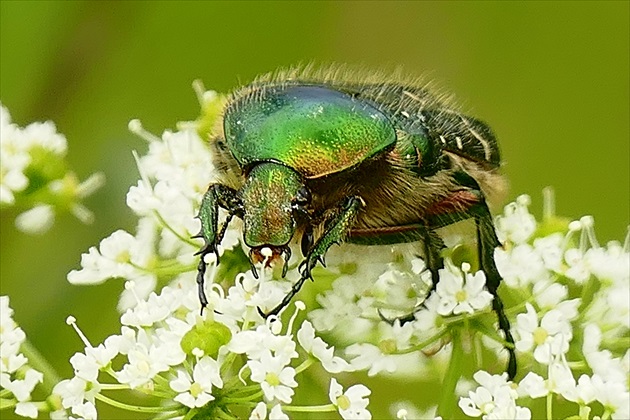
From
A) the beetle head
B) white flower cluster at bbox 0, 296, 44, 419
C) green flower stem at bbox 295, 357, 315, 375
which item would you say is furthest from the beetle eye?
white flower cluster at bbox 0, 296, 44, 419

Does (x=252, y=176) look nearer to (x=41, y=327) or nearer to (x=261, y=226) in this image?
(x=261, y=226)

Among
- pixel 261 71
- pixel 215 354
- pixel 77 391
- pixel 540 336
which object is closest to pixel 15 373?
pixel 77 391

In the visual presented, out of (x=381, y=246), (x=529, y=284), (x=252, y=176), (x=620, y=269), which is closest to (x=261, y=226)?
(x=252, y=176)

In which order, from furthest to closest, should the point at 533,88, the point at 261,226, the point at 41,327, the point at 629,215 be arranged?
the point at 533,88
the point at 629,215
the point at 41,327
the point at 261,226

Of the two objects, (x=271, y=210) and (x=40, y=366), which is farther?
(x=40, y=366)

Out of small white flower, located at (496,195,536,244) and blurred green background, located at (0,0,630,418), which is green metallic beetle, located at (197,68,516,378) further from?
blurred green background, located at (0,0,630,418)

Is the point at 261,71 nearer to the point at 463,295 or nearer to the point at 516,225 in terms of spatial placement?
the point at 516,225
